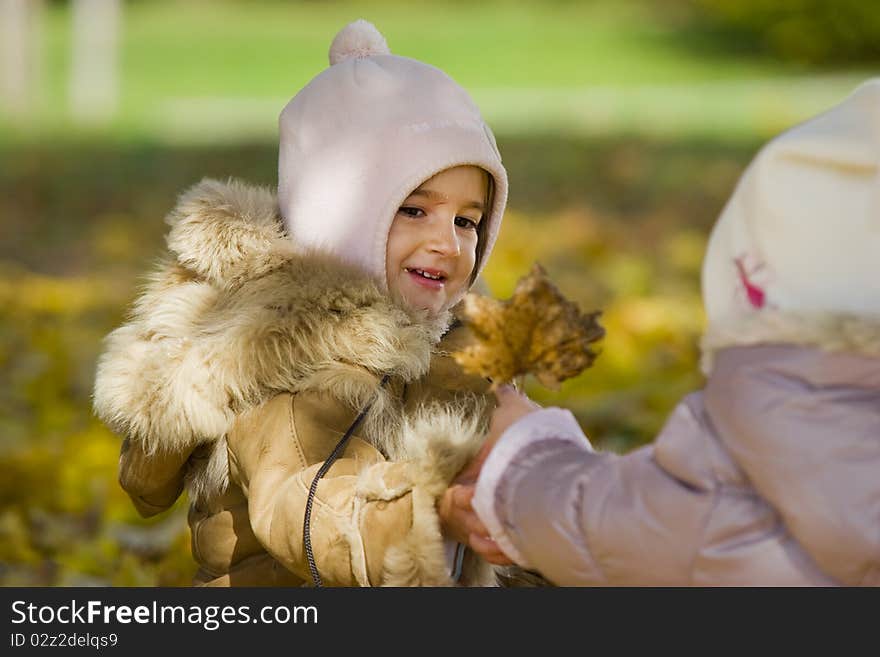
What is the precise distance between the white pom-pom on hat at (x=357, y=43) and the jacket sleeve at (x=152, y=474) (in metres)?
0.83

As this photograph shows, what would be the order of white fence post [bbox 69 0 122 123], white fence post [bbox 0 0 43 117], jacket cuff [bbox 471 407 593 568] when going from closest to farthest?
→ jacket cuff [bbox 471 407 593 568], white fence post [bbox 0 0 43 117], white fence post [bbox 69 0 122 123]

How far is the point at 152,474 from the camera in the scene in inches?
94.3

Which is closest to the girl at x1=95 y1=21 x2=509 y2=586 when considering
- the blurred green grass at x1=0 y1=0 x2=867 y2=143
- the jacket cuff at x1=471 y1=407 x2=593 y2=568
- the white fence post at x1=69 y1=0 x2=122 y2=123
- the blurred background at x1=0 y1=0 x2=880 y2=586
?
A: the jacket cuff at x1=471 y1=407 x2=593 y2=568

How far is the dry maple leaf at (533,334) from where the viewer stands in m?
1.70

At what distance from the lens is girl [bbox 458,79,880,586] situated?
149cm

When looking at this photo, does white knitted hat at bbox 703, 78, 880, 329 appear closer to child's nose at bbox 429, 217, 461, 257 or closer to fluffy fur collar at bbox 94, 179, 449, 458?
fluffy fur collar at bbox 94, 179, 449, 458

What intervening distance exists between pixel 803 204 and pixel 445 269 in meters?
0.95

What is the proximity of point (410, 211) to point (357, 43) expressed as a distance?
0.38 meters

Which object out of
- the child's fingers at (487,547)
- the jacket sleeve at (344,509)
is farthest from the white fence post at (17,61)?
the child's fingers at (487,547)

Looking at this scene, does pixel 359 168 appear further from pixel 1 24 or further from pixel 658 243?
pixel 1 24

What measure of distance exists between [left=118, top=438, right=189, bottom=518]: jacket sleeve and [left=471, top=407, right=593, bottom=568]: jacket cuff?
0.76 m

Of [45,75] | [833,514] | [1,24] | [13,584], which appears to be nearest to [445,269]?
[833,514]

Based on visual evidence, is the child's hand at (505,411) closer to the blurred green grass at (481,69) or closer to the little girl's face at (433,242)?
the little girl's face at (433,242)

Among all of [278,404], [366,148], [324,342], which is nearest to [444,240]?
[366,148]
